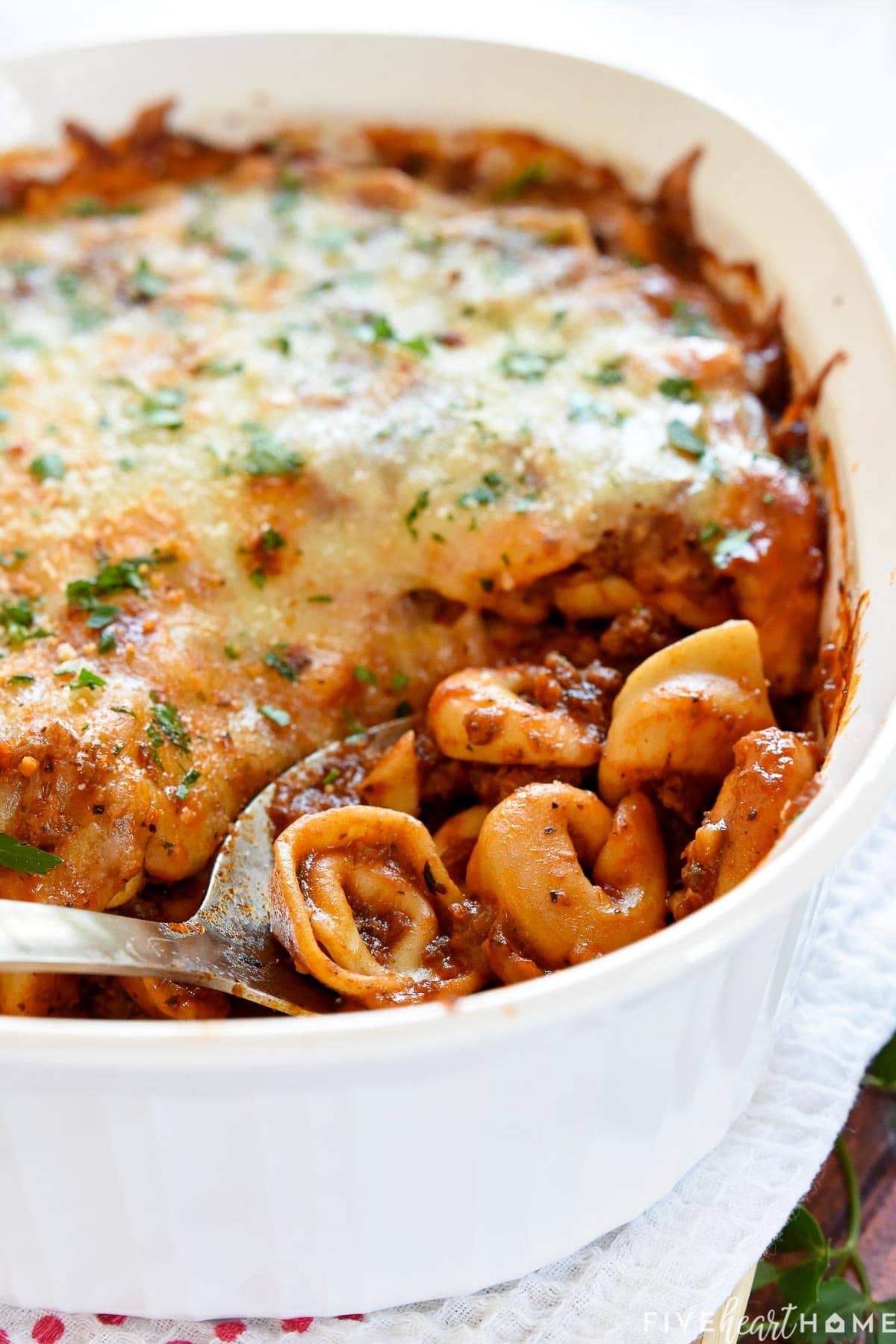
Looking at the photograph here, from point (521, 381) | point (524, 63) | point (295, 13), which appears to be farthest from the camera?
point (295, 13)

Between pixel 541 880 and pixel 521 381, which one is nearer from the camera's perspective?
pixel 541 880

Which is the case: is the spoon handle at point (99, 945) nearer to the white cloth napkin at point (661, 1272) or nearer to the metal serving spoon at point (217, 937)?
the metal serving spoon at point (217, 937)

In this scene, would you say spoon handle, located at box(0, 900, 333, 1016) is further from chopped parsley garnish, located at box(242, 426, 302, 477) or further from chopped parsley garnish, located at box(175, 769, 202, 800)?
chopped parsley garnish, located at box(242, 426, 302, 477)

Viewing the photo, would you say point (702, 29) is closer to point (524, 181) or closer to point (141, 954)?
point (524, 181)

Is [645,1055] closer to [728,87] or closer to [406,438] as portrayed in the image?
[406,438]

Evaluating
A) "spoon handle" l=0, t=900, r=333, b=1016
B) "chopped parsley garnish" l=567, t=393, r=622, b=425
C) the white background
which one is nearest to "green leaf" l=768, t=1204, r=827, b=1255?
"spoon handle" l=0, t=900, r=333, b=1016

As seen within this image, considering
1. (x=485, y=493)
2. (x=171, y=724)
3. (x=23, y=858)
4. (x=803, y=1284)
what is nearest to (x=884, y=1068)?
(x=803, y=1284)

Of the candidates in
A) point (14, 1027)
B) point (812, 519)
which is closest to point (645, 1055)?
point (14, 1027)
